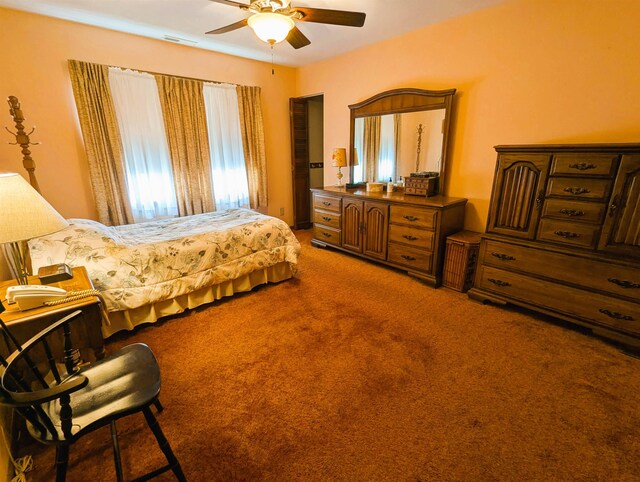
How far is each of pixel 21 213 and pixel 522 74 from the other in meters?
3.69

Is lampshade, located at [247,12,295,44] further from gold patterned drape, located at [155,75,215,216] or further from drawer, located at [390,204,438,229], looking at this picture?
gold patterned drape, located at [155,75,215,216]

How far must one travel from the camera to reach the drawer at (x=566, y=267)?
204 centimetres

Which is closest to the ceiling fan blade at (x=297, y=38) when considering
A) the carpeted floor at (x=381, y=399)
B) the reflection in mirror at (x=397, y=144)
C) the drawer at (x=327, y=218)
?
the reflection in mirror at (x=397, y=144)

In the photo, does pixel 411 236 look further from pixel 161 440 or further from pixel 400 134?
pixel 161 440

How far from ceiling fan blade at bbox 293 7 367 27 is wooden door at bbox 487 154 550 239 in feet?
5.16

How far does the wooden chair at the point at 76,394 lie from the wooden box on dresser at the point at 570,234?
2.70 metres

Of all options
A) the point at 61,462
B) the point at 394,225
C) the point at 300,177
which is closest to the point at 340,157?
the point at 300,177

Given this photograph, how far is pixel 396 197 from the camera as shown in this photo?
3359 mm

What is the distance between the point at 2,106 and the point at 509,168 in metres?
4.65

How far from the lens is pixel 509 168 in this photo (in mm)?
2445

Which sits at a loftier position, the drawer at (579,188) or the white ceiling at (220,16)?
the white ceiling at (220,16)

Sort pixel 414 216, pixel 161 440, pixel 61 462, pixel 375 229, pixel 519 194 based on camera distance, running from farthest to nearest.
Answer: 1. pixel 375 229
2. pixel 414 216
3. pixel 519 194
4. pixel 161 440
5. pixel 61 462

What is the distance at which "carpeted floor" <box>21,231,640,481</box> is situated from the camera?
1.38 meters

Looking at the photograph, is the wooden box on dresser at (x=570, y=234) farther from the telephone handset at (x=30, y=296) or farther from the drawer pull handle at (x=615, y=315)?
the telephone handset at (x=30, y=296)
